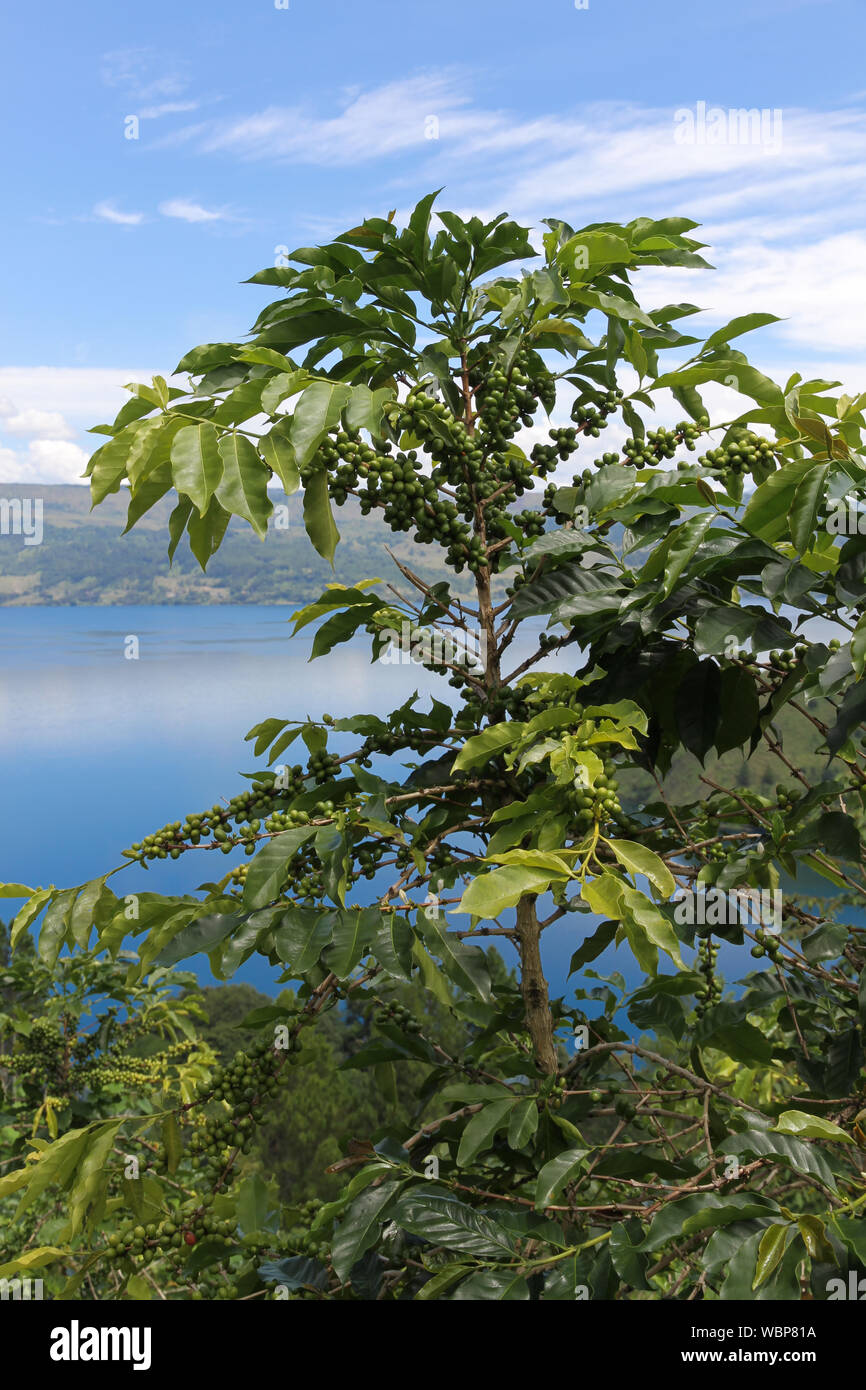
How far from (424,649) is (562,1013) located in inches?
34.7

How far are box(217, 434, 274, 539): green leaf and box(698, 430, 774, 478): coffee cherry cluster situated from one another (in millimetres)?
793

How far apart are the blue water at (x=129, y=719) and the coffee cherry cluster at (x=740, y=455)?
44.7ft

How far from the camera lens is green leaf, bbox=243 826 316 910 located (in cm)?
133

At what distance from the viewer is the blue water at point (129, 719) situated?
2390 centimetres

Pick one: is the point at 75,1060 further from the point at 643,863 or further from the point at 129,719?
the point at 129,719

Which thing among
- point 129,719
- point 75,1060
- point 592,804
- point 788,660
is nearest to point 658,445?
point 788,660

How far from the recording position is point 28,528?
3.55 meters

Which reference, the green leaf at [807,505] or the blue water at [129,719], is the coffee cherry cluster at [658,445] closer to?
the green leaf at [807,505]

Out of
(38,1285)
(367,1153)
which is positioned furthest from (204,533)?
(38,1285)

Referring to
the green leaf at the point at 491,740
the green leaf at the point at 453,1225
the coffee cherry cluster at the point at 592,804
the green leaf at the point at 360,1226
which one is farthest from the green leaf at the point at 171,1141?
the coffee cherry cluster at the point at 592,804

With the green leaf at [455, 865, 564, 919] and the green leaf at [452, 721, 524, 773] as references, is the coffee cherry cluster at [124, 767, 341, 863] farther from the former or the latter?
the green leaf at [455, 865, 564, 919]

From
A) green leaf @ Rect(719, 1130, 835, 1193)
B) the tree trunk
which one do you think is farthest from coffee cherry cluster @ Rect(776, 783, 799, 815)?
green leaf @ Rect(719, 1130, 835, 1193)
